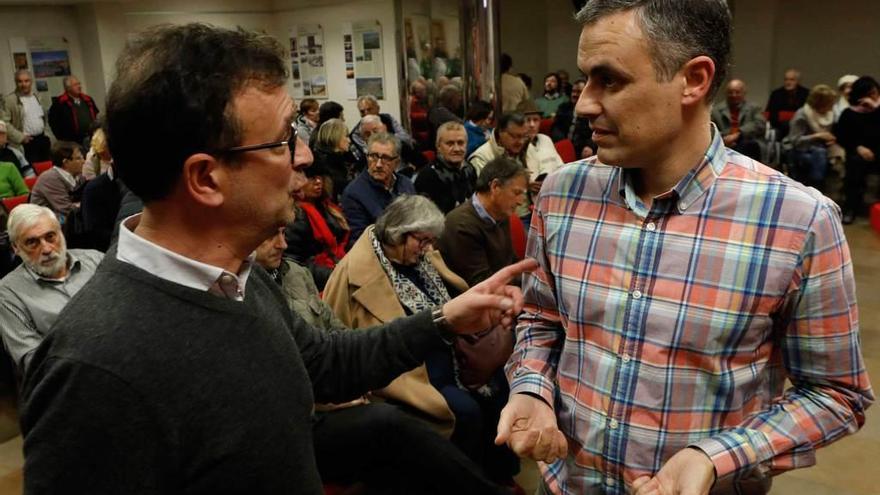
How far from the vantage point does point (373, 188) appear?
4559mm

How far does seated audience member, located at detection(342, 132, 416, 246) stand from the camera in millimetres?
4422

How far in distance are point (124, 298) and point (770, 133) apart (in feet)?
24.0

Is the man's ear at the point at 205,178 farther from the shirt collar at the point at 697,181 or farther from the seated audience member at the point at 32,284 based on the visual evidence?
the seated audience member at the point at 32,284

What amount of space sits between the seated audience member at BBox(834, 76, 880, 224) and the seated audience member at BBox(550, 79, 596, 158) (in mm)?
2483

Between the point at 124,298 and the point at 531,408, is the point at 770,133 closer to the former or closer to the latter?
the point at 531,408

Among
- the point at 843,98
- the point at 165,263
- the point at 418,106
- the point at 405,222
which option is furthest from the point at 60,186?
the point at 843,98

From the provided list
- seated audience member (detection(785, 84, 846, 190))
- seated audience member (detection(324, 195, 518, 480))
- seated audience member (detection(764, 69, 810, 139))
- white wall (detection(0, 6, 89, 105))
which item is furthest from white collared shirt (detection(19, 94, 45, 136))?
seated audience member (detection(764, 69, 810, 139))

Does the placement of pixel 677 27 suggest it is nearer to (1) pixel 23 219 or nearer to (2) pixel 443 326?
(2) pixel 443 326

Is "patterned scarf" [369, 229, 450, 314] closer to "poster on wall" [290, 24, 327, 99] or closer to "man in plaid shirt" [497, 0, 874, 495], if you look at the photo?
"man in plaid shirt" [497, 0, 874, 495]

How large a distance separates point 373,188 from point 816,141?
16.5ft

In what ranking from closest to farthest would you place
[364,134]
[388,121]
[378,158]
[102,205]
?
1. [102,205]
2. [378,158]
3. [364,134]
4. [388,121]

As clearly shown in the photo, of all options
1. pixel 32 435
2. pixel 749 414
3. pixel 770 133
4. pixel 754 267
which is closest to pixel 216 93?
pixel 32 435

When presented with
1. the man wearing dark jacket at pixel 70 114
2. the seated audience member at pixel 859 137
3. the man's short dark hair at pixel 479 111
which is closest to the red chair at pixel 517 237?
the man's short dark hair at pixel 479 111

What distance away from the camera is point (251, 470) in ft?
3.35
